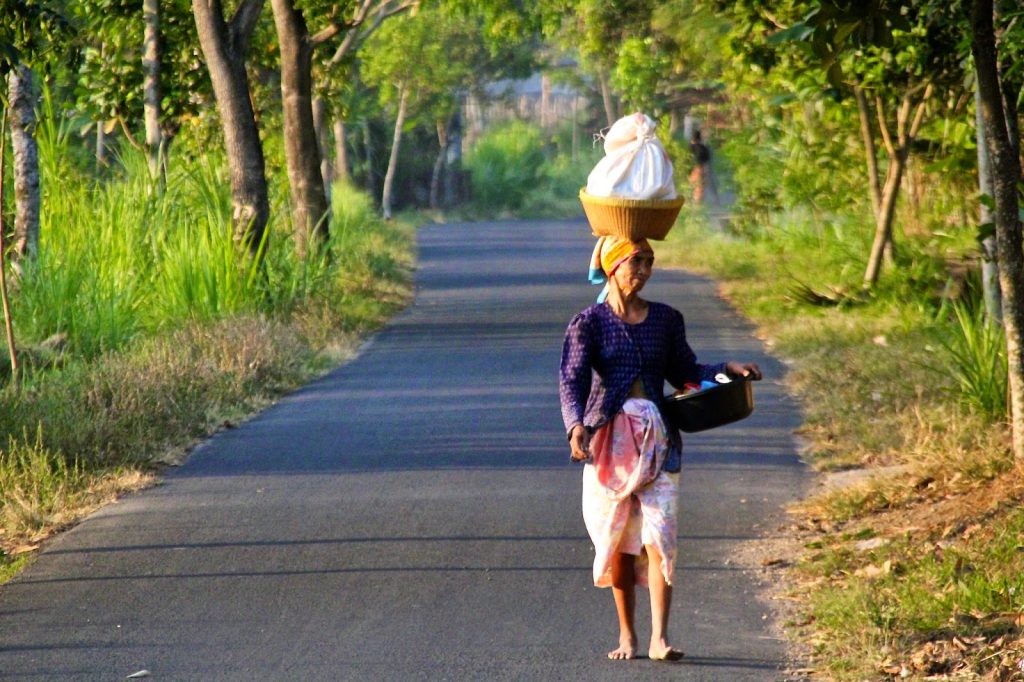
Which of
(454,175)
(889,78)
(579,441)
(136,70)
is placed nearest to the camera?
(579,441)

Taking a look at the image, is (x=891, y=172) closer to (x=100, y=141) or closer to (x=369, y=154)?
(x=100, y=141)

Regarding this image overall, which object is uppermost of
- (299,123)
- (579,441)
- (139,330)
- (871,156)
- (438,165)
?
(299,123)

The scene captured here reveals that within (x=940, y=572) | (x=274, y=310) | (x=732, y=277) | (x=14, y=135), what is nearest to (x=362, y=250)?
(x=732, y=277)

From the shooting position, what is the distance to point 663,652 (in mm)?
5875

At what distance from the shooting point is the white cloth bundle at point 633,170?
5.74 m

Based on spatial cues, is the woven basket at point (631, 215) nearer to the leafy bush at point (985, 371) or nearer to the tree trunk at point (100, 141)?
the leafy bush at point (985, 371)

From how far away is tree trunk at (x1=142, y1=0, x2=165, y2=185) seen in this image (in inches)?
654

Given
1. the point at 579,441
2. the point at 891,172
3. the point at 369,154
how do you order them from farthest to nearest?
the point at 369,154 < the point at 891,172 < the point at 579,441

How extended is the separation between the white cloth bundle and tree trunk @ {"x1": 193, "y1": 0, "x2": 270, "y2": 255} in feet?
34.1

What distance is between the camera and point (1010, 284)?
25.9 feet

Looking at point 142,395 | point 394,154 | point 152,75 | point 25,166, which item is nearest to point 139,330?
point 25,166

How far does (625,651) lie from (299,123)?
1423cm

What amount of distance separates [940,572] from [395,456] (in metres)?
4.14

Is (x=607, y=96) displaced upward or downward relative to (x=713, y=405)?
upward
